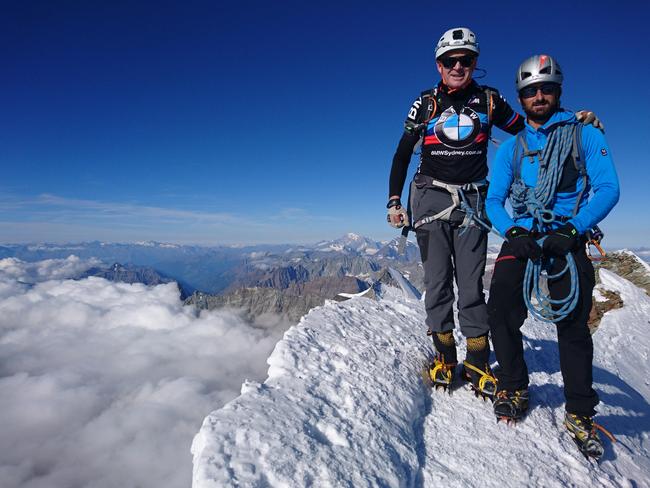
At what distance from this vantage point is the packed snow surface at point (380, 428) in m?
2.75

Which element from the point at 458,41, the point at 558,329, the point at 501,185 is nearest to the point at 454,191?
the point at 501,185

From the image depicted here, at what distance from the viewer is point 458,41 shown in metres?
4.87

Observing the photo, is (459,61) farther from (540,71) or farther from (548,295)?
(548,295)

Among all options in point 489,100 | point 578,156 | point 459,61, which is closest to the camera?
point 578,156

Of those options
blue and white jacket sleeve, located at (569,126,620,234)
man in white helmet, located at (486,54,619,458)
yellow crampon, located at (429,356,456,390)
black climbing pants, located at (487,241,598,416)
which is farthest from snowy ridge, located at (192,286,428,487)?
blue and white jacket sleeve, located at (569,126,620,234)

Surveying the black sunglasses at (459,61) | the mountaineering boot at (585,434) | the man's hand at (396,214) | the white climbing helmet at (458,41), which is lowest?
the mountaineering boot at (585,434)

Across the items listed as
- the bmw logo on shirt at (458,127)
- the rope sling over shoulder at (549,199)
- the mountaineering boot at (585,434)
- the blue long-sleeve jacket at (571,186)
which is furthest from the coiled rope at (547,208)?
the mountaineering boot at (585,434)

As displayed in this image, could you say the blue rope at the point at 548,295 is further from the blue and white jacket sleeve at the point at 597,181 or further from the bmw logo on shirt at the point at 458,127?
the bmw logo on shirt at the point at 458,127

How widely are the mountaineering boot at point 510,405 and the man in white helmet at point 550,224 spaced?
1 centimetres

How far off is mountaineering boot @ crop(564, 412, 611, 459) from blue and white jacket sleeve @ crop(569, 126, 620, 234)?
2.37 meters

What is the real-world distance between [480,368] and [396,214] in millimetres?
2631

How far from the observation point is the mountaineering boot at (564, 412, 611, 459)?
3957 mm

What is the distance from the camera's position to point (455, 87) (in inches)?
199

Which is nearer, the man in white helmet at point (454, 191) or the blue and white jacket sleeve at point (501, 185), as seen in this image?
the blue and white jacket sleeve at point (501, 185)
